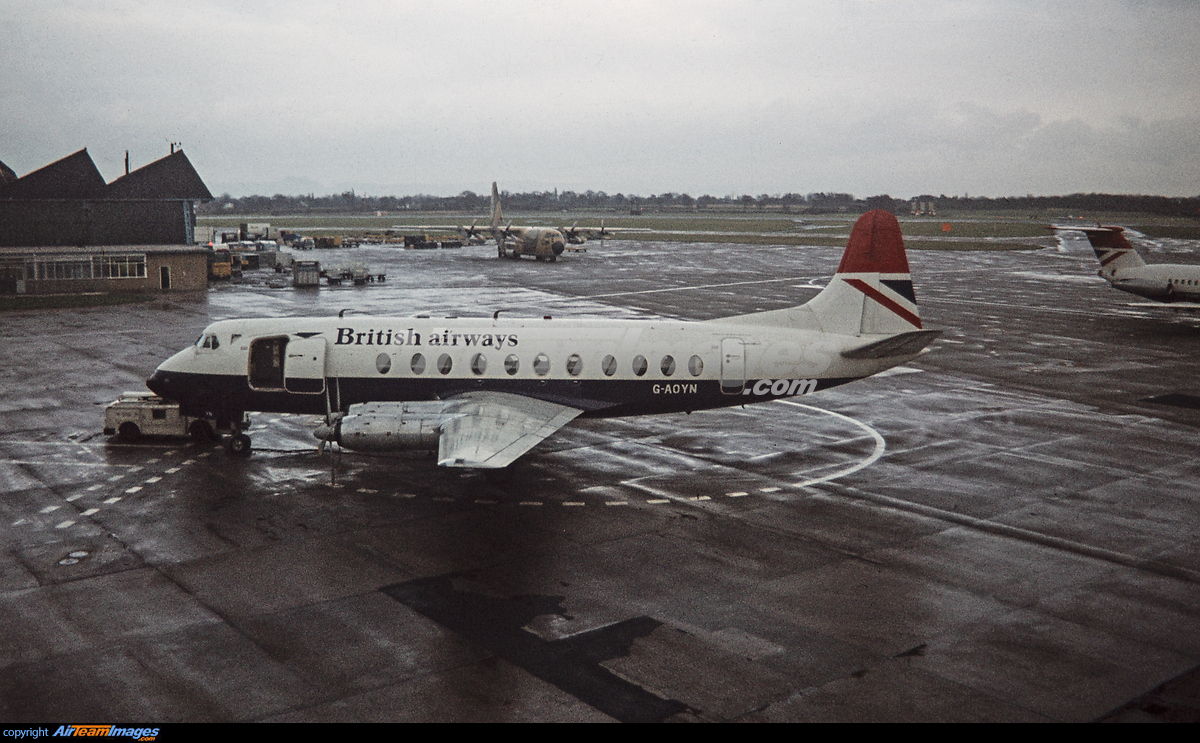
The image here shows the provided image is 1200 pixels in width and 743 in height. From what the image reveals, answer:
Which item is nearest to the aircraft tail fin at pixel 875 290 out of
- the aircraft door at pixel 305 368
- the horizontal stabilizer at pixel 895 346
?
the horizontal stabilizer at pixel 895 346

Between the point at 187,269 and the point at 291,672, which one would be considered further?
the point at 187,269

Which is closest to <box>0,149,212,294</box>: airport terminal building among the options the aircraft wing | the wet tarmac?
the wet tarmac

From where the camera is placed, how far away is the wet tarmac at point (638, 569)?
44.9ft

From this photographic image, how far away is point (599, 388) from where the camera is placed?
25.6 metres

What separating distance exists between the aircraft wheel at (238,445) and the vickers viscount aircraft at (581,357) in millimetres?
64

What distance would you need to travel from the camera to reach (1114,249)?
192 feet

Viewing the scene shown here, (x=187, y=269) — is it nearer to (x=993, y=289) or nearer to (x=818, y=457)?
(x=818, y=457)

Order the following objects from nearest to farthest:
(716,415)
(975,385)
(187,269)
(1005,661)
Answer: (1005,661), (716,415), (975,385), (187,269)

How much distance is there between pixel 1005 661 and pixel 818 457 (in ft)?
42.1

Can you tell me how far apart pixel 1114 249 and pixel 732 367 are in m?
46.0

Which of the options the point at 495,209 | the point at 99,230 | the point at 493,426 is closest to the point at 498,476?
the point at 493,426
